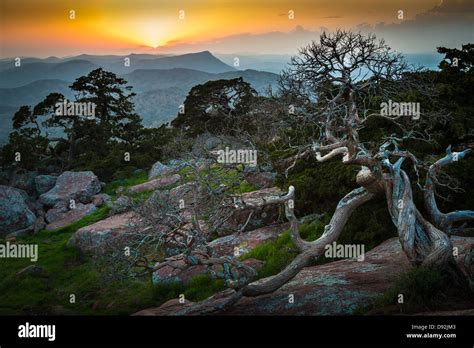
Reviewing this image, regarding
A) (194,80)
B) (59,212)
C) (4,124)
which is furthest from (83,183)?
(194,80)

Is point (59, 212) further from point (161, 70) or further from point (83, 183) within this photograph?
point (161, 70)

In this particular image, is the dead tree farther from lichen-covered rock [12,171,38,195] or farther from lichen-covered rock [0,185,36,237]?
lichen-covered rock [12,171,38,195]

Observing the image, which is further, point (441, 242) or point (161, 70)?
point (161, 70)

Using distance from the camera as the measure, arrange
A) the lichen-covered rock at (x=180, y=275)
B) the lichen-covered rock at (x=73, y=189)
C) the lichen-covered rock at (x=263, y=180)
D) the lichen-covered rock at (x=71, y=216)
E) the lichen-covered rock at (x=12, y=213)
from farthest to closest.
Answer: the lichen-covered rock at (x=73, y=189)
the lichen-covered rock at (x=71, y=216)
the lichen-covered rock at (x=12, y=213)
the lichen-covered rock at (x=263, y=180)
the lichen-covered rock at (x=180, y=275)

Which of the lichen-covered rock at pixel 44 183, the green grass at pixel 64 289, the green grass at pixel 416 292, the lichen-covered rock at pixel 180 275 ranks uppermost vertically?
the lichen-covered rock at pixel 44 183

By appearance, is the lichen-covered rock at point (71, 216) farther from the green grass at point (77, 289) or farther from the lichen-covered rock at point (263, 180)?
the lichen-covered rock at point (263, 180)

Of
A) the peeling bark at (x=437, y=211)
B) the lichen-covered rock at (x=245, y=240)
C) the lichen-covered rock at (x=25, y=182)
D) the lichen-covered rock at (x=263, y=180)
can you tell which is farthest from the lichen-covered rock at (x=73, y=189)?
the peeling bark at (x=437, y=211)

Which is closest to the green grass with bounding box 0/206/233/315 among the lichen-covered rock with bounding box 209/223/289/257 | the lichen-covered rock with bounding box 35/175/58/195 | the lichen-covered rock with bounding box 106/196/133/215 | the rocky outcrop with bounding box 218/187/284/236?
the lichen-covered rock with bounding box 209/223/289/257
